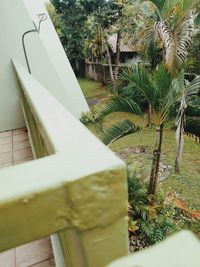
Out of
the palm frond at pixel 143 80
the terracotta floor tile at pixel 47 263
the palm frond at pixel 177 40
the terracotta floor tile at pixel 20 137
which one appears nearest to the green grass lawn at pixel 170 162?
the palm frond at pixel 143 80

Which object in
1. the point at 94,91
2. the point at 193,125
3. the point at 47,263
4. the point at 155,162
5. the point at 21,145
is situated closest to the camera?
the point at 47,263

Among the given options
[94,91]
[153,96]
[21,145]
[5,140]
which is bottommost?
[94,91]

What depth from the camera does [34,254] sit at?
6.45 ft

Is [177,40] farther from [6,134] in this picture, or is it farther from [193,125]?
[6,134]

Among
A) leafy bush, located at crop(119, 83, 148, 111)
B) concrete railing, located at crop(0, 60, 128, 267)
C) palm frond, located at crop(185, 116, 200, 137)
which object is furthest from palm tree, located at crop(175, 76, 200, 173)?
concrete railing, located at crop(0, 60, 128, 267)

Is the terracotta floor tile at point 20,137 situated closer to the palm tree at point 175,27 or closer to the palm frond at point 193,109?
the palm frond at point 193,109

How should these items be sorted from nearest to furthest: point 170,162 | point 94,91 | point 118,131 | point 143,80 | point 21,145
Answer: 1. point 21,145
2. point 143,80
3. point 118,131
4. point 170,162
5. point 94,91

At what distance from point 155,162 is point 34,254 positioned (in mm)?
2974

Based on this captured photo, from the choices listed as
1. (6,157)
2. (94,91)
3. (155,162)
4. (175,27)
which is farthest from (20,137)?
(94,91)

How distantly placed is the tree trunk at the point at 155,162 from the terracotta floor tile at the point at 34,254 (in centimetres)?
270

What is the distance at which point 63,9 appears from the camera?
667 inches

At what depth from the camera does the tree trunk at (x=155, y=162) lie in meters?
Answer: 4.37

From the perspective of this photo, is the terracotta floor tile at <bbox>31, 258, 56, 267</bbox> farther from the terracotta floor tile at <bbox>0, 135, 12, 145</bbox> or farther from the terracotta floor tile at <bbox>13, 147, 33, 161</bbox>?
the terracotta floor tile at <bbox>0, 135, 12, 145</bbox>

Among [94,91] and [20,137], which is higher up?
[20,137]
